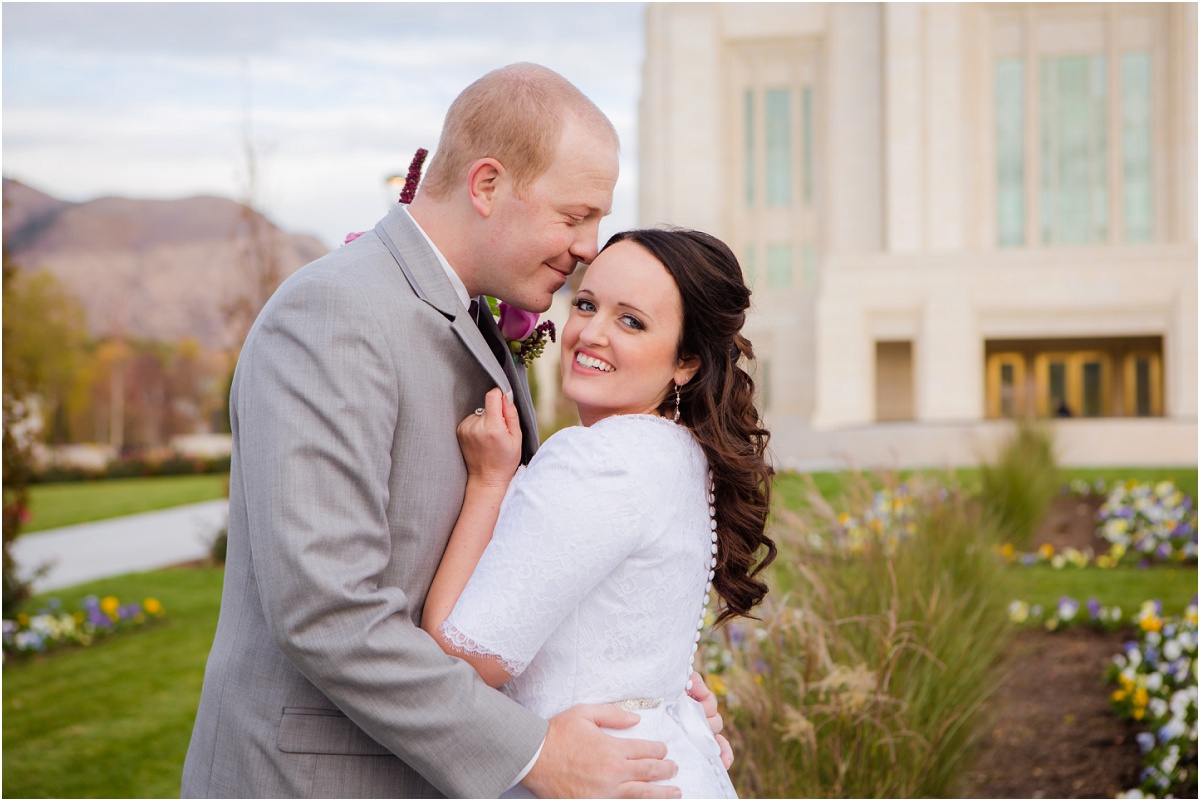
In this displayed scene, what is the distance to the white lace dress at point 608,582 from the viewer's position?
2.13 meters

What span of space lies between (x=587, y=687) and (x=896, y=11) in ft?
129

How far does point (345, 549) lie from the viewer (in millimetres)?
1944

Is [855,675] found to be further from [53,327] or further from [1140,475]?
[53,327]

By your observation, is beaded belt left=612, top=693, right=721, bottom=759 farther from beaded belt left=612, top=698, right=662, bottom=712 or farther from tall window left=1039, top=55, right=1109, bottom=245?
tall window left=1039, top=55, right=1109, bottom=245

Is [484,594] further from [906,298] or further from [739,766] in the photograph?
[906,298]

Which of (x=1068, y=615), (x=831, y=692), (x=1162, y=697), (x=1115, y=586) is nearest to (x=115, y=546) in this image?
(x=1068, y=615)

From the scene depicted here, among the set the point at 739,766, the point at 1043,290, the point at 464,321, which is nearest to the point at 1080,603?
the point at 739,766

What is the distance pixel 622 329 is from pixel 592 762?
0.98 metres

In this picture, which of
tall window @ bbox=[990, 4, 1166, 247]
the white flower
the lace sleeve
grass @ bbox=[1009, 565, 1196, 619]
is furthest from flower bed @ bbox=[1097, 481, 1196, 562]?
tall window @ bbox=[990, 4, 1166, 247]

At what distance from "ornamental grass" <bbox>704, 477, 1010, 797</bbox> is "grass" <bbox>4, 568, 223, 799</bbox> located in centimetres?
332

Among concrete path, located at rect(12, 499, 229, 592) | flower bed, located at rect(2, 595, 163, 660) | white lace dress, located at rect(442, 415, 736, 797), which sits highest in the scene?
white lace dress, located at rect(442, 415, 736, 797)

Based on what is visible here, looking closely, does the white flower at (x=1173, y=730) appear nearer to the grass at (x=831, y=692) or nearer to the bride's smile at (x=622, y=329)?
the grass at (x=831, y=692)

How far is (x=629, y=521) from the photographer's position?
87.1 inches

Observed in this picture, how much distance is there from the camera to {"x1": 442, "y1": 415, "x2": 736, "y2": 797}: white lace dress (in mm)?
2131
